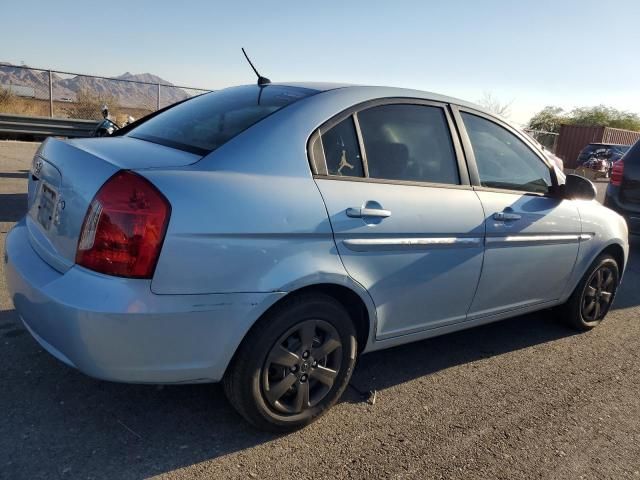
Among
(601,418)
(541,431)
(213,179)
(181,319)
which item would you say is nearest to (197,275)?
(181,319)

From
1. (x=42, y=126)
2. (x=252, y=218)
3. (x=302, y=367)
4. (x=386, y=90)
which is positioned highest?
(x=386, y=90)

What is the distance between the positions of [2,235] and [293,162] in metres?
4.13

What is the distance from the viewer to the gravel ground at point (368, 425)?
2.39 meters

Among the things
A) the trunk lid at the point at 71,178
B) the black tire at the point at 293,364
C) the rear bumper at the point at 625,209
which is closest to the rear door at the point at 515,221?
the black tire at the point at 293,364

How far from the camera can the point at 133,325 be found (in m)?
2.12

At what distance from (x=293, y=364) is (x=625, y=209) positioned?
22.2 ft

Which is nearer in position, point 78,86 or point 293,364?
point 293,364

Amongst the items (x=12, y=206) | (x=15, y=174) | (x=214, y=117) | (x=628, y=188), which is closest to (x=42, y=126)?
(x=15, y=174)

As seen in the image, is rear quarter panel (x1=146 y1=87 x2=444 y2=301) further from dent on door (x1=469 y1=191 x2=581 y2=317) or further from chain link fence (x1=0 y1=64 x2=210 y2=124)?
chain link fence (x1=0 y1=64 x2=210 y2=124)

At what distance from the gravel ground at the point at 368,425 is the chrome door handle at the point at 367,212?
3.51 feet

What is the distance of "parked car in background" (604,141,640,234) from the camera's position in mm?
7473

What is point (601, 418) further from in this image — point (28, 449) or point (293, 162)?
point (28, 449)

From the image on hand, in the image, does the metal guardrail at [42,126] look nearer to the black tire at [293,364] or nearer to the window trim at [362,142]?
the window trim at [362,142]

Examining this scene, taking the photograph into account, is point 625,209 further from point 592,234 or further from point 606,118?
point 606,118
